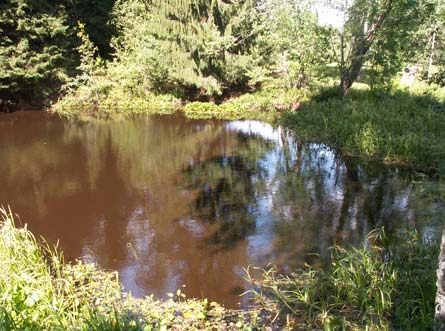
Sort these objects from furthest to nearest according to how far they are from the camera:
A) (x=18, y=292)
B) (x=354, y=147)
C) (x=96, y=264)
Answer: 1. (x=354, y=147)
2. (x=96, y=264)
3. (x=18, y=292)

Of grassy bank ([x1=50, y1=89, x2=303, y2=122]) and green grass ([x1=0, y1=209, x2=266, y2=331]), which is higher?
grassy bank ([x1=50, y1=89, x2=303, y2=122])

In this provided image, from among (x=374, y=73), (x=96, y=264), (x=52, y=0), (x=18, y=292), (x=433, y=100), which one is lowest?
(x=96, y=264)

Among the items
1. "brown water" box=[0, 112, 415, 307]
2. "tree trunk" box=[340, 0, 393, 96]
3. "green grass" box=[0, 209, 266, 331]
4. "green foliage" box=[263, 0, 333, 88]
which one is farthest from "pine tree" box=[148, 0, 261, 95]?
"green grass" box=[0, 209, 266, 331]

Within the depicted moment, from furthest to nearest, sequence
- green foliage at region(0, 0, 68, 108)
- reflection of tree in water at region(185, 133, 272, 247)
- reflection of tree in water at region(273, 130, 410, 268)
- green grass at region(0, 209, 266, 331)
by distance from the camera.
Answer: green foliage at region(0, 0, 68, 108)
reflection of tree in water at region(185, 133, 272, 247)
reflection of tree in water at region(273, 130, 410, 268)
green grass at region(0, 209, 266, 331)

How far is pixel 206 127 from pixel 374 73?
688 cm

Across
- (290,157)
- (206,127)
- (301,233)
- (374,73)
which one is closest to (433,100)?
(374,73)

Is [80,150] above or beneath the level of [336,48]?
beneath

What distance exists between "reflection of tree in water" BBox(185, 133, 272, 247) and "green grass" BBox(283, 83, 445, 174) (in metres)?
2.21

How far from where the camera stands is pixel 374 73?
15539 millimetres

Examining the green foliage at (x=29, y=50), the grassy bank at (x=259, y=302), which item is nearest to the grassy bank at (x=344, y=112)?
the green foliage at (x=29, y=50)

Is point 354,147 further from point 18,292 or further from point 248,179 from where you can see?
point 18,292

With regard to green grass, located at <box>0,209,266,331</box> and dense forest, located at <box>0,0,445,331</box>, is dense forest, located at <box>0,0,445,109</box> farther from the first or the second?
green grass, located at <box>0,209,266,331</box>

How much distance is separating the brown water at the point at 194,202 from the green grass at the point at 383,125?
619mm

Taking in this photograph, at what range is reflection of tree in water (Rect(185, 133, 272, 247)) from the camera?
6.42 metres
